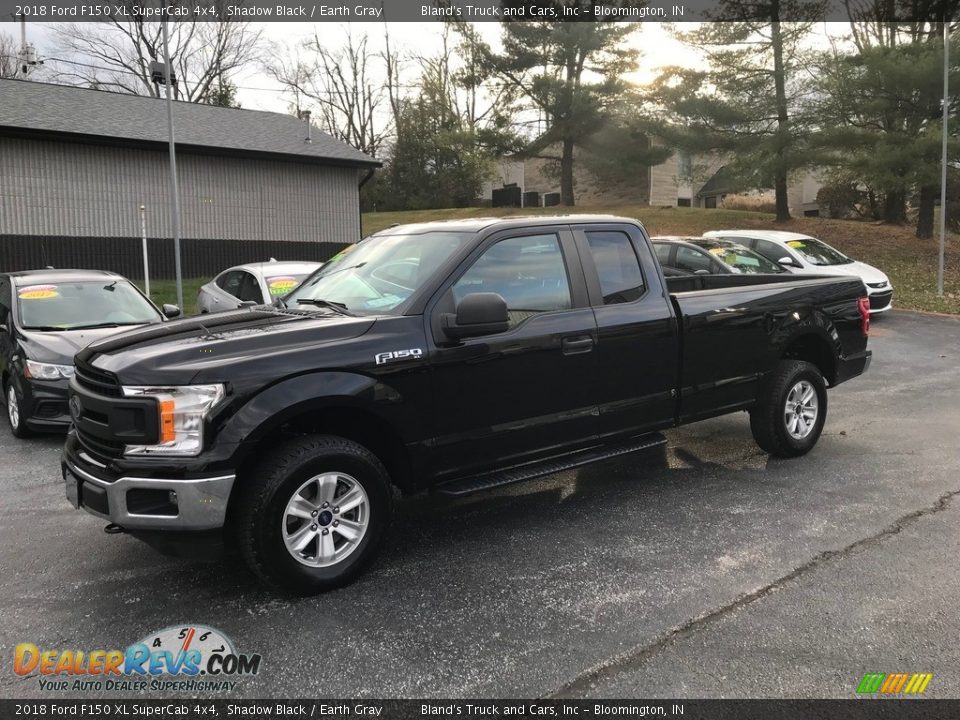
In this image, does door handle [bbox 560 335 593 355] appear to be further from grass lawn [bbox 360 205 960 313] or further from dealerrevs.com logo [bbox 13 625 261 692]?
grass lawn [bbox 360 205 960 313]

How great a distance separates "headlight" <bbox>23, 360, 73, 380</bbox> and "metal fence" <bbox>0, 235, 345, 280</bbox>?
47.7 ft

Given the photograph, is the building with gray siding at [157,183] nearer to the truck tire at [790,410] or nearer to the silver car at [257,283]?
the silver car at [257,283]

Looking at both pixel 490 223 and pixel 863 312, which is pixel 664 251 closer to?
pixel 863 312

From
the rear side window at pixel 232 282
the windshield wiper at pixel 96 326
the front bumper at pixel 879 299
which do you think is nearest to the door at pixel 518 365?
the windshield wiper at pixel 96 326

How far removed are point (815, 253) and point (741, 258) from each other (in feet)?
7.99

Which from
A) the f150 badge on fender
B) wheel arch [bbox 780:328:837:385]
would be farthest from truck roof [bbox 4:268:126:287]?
wheel arch [bbox 780:328:837:385]

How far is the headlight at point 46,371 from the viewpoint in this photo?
23.2 ft

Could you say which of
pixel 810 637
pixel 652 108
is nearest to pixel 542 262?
pixel 810 637

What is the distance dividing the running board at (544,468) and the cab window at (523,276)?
0.89 meters

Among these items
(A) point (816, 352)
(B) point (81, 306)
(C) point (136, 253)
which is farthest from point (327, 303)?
(C) point (136, 253)

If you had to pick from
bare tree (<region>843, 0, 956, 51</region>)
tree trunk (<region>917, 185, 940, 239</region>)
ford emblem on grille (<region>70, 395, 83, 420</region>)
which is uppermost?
bare tree (<region>843, 0, 956, 51</region>)

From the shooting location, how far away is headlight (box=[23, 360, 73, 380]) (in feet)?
23.2

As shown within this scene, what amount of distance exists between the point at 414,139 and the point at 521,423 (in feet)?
133

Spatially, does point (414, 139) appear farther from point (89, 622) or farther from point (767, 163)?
point (89, 622)
